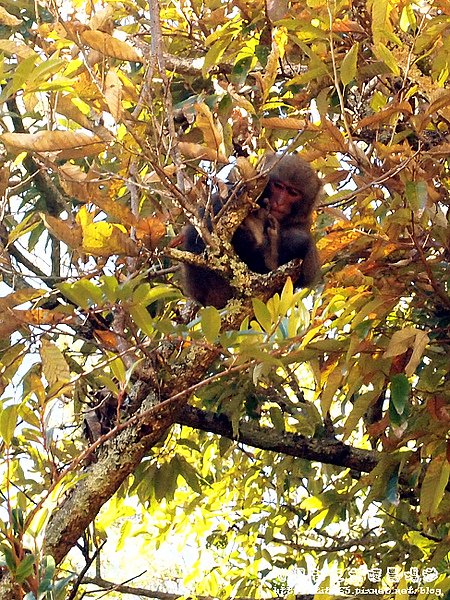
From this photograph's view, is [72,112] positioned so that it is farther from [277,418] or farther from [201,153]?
[277,418]

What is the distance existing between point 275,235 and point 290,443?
0.93 meters

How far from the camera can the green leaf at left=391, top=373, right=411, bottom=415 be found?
246 cm

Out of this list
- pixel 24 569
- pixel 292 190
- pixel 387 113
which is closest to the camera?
pixel 24 569

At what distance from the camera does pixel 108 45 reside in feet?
7.25

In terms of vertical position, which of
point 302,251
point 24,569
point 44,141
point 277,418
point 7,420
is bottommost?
point 24,569

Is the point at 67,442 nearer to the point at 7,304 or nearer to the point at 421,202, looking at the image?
the point at 7,304

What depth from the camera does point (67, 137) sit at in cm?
207

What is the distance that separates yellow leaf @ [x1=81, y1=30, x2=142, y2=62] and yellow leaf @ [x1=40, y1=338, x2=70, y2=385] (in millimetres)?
784

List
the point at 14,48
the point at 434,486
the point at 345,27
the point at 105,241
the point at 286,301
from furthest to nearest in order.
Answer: the point at 345,27, the point at 434,486, the point at 14,48, the point at 105,241, the point at 286,301

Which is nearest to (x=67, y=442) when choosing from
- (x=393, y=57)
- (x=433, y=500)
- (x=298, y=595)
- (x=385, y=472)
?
(x=298, y=595)

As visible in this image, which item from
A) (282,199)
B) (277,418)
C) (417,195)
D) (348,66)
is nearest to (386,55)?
(348,66)

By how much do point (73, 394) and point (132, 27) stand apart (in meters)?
1.70

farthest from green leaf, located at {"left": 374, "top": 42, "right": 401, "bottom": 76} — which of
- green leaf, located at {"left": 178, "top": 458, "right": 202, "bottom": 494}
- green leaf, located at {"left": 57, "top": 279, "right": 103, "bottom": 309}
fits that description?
green leaf, located at {"left": 178, "top": 458, "right": 202, "bottom": 494}

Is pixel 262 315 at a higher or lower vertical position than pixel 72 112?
lower
